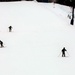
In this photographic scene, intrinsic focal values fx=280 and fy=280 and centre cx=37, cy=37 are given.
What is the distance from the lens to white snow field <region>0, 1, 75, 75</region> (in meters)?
21.7

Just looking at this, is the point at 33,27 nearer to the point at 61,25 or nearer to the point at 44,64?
the point at 61,25

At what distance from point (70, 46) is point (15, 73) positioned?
1014 cm

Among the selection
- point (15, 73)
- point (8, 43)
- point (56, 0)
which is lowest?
point (15, 73)

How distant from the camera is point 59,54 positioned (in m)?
25.5

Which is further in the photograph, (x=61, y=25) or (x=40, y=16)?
(x=40, y=16)

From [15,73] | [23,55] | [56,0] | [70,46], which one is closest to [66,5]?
[56,0]

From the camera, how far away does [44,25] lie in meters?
41.1

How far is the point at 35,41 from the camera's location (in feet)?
102

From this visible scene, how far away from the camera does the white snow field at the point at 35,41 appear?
71.1 ft

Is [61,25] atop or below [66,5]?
below

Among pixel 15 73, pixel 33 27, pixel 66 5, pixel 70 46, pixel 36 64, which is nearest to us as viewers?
pixel 15 73

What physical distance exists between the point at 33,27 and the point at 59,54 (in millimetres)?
14706

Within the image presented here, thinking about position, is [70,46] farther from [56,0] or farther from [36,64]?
[56,0]

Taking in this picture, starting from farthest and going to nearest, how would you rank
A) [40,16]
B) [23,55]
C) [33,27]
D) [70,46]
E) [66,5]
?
[66,5], [40,16], [33,27], [70,46], [23,55]
